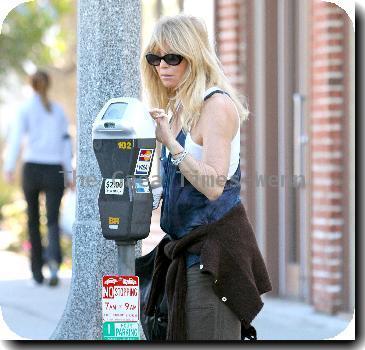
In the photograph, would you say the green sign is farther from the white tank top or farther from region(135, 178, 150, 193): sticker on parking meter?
the white tank top

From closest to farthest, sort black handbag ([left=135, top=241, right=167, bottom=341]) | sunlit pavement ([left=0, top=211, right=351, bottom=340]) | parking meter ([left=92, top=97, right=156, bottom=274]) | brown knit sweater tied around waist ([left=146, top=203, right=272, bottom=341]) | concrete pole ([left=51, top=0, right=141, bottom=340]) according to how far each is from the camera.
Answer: parking meter ([left=92, top=97, right=156, bottom=274])
brown knit sweater tied around waist ([left=146, top=203, right=272, bottom=341])
black handbag ([left=135, top=241, right=167, bottom=341])
concrete pole ([left=51, top=0, right=141, bottom=340])
sunlit pavement ([left=0, top=211, right=351, bottom=340])

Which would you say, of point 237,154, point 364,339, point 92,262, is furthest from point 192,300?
point 364,339

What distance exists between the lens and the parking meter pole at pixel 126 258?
4004 millimetres

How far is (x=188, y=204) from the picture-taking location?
4.00 m

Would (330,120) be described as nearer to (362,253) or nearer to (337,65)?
(337,65)

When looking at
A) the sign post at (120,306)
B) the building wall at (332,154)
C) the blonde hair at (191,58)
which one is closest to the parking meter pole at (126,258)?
the sign post at (120,306)

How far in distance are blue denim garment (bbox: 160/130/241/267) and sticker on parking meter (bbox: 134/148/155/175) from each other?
0.55 ft

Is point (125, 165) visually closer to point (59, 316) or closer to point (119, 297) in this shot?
point (119, 297)

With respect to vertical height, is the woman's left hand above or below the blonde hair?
below

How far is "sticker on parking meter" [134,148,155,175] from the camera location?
12.6ft

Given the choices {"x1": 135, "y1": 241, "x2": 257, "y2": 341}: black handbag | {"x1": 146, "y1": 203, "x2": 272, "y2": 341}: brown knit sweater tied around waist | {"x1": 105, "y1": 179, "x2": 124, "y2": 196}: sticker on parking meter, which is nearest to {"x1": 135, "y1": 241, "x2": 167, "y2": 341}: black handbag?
{"x1": 135, "y1": 241, "x2": 257, "y2": 341}: black handbag

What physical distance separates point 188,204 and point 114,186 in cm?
31

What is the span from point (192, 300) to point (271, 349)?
168cm

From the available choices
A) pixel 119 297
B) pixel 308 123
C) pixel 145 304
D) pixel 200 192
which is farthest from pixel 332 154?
pixel 119 297
